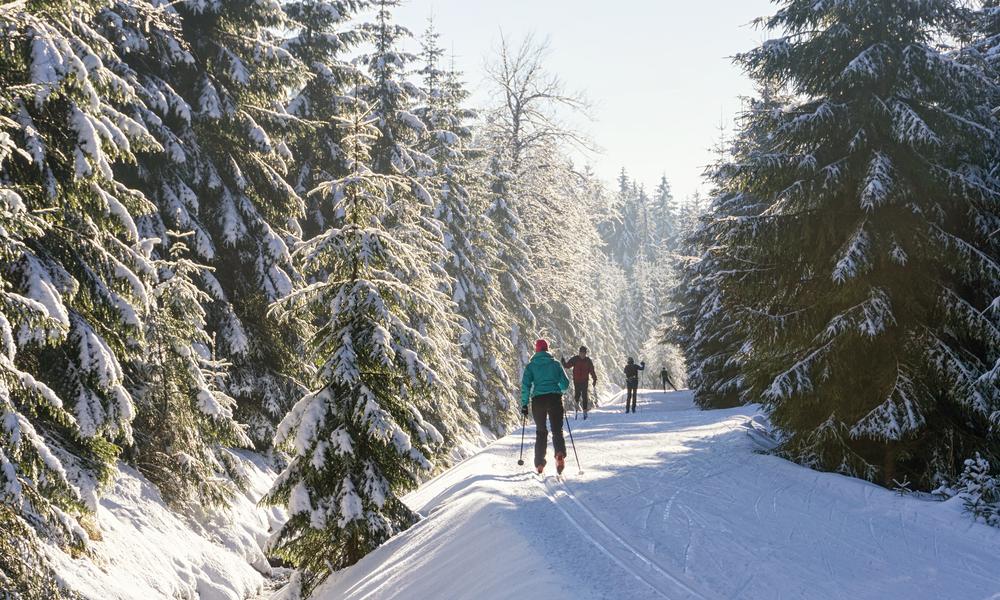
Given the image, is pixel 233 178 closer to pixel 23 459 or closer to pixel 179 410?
pixel 179 410

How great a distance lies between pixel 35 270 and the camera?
21.7 ft

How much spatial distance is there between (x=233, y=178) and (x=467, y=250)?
1181 cm

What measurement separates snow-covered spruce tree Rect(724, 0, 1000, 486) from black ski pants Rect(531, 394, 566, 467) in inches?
149

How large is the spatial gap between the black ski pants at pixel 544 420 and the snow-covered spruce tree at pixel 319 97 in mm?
10414

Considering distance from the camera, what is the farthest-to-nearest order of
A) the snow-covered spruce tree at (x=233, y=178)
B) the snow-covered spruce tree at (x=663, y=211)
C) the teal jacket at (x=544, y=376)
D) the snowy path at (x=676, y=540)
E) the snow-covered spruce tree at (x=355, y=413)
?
the snow-covered spruce tree at (x=663, y=211) < the snow-covered spruce tree at (x=233, y=178) < the teal jacket at (x=544, y=376) < the snow-covered spruce tree at (x=355, y=413) < the snowy path at (x=676, y=540)

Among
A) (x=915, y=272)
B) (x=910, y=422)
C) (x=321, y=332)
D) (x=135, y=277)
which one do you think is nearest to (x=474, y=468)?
(x=321, y=332)

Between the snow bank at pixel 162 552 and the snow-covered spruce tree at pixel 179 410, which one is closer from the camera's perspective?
the snow bank at pixel 162 552

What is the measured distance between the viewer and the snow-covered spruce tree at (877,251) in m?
10.9

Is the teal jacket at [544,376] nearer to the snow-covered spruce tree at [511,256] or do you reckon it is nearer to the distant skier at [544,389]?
the distant skier at [544,389]

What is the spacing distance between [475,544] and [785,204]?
890cm

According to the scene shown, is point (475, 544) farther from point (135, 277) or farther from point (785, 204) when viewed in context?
point (785, 204)

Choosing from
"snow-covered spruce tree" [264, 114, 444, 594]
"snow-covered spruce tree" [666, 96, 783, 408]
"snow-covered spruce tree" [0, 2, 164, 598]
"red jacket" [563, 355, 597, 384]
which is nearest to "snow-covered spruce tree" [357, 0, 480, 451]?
"red jacket" [563, 355, 597, 384]

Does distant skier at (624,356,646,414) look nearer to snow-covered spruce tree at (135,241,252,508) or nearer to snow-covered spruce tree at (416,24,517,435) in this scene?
snow-covered spruce tree at (416,24,517,435)

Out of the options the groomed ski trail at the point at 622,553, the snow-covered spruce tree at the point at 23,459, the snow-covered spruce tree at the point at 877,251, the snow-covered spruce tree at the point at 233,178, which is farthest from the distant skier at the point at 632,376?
the snow-covered spruce tree at the point at 23,459
